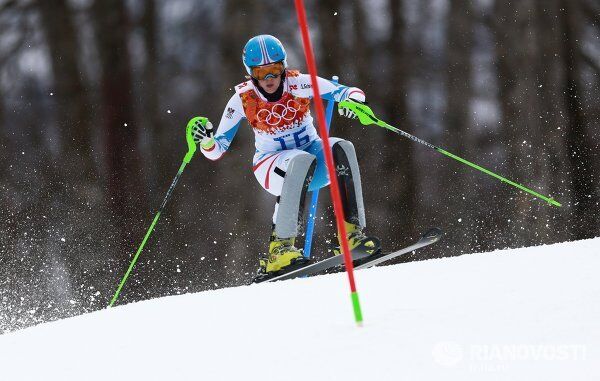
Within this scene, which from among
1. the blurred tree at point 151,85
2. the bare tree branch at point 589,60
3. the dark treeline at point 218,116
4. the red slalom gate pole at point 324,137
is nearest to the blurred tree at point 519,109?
the dark treeline at point 218,116

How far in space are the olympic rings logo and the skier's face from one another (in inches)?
3.5

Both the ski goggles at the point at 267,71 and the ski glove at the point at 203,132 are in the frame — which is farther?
the ski glove at the point at 203,132

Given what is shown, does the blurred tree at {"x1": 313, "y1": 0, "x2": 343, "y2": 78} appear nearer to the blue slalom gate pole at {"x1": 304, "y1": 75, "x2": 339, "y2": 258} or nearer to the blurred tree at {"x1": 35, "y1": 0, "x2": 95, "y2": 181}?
the blurred tree at {"x1": 35, "y1": 0, "x2": 95, "y2": 181}

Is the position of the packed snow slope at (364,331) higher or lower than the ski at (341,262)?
higher

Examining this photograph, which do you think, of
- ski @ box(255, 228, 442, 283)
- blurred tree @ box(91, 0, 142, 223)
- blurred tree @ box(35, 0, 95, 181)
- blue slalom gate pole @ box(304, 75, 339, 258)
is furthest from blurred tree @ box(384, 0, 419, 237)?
ski @ box(255, 228, 442, 283)

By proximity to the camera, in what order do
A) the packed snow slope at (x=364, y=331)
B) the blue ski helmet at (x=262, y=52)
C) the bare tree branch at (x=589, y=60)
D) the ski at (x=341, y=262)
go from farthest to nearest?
the bare tree branch at (x=589, y=60) → the ski at (x=341, y=262) → the blue ski helmet at (x=262, y=52) → the packed snow slope at (x=364, y=331)

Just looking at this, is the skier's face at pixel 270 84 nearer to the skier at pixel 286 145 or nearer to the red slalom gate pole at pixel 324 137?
the skier at pixel 286 145

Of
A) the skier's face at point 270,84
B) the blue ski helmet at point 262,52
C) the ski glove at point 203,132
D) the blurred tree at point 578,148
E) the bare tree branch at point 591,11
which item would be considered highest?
the blue ski helmet at point 262,52

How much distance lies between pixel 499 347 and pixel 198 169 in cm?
1010

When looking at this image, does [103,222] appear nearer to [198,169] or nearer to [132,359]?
[198,169]

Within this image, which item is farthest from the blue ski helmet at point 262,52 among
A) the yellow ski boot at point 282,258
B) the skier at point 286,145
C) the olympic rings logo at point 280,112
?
the yellow ski boot at point 282,258

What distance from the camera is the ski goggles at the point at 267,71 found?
175 inches

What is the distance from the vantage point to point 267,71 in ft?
14.6

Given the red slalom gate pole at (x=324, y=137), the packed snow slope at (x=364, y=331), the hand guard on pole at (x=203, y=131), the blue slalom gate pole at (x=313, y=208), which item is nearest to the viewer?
the packed snow slope at (x=364, y=331)
